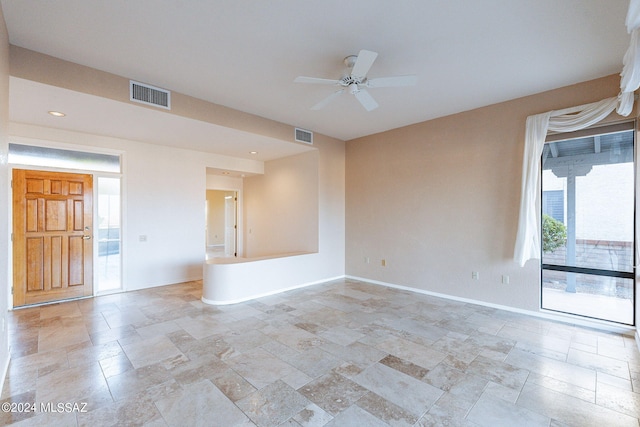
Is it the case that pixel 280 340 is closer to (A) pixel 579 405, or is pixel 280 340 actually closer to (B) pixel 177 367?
(B) pixel 177 367

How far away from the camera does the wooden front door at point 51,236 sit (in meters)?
4.29

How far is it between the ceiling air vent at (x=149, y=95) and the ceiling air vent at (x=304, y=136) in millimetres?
2259

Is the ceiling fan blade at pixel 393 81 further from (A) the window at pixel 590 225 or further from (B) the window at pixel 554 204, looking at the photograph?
(B) the window at pixel 554 204

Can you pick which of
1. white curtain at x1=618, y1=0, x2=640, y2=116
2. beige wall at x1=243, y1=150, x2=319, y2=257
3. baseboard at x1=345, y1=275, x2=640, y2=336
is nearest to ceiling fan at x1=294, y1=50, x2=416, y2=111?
white curtain at x1=618, y1=0, x2=640, y2=116

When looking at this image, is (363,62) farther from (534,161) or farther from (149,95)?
(534,161)

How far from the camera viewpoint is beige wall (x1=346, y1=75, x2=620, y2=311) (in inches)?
162

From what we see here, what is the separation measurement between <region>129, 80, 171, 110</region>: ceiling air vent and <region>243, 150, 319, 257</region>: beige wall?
290 cm

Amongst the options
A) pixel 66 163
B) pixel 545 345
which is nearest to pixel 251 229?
pixel 66 163

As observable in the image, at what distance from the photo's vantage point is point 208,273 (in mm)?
4535

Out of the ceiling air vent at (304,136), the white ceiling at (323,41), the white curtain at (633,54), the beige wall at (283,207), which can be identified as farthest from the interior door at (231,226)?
the white curtain at (633,54)

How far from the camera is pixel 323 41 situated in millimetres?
2777

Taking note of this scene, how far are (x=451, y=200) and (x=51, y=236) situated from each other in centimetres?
641

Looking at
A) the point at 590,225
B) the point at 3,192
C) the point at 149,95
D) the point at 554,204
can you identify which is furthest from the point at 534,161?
the point at 3,192

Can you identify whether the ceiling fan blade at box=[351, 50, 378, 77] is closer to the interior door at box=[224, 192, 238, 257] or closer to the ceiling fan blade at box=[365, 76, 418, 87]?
the ceiling fan blade at box=[365, 76, 418, 87]
